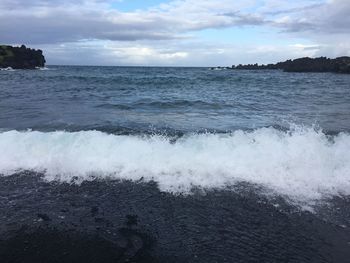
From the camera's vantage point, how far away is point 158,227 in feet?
18.9

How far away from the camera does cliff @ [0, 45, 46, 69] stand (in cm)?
7656

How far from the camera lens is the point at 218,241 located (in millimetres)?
5340

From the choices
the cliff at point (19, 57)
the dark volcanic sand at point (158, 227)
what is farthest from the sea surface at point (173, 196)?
the cliff at point (19, 57)

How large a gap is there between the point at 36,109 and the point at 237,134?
1078 centimetres

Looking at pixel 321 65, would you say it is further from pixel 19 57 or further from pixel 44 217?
pixel 44 217

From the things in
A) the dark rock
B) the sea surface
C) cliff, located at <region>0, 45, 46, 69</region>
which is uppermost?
cliff, located at <region>0, 45, 46, 69</region>

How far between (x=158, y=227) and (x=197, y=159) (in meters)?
3.24

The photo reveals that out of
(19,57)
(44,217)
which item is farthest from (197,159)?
(19,57)

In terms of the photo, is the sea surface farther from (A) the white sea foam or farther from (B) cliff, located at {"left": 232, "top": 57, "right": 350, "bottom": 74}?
(B) cliff, located at {"left": 232, "top": 57, "right": 350, "bottom": 74}

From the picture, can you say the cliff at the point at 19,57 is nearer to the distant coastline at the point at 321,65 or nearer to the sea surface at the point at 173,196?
the distant coastline at the point at 321,65

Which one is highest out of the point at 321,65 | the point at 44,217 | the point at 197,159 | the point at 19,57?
the point at 321,65

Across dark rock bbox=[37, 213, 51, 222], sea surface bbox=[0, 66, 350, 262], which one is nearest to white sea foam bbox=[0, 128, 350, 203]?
sea surface bbox=[0, 66, 350, 262]

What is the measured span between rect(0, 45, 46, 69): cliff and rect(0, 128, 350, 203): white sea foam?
73799mm

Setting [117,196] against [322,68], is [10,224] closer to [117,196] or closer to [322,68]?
[117,196]
